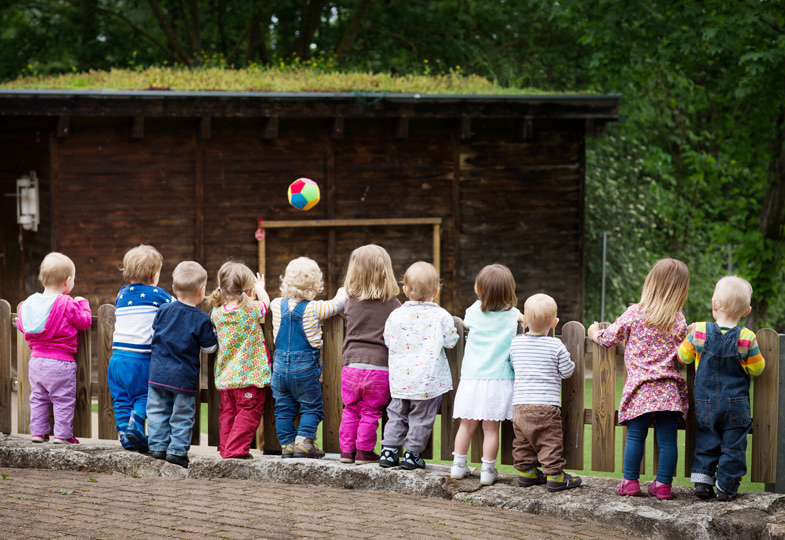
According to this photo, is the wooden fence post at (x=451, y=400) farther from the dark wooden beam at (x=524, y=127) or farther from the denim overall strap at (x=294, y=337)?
the dark wooden beam at (x=524, y=127)

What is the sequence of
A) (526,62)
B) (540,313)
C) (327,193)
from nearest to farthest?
(540,313)
(327,193)
(526,62)

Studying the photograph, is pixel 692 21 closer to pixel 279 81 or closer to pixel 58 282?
pixel 279 81

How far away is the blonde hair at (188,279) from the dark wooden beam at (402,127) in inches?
258

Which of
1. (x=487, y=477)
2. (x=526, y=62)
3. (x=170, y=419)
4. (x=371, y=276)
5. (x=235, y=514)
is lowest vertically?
(x=235, y=514)

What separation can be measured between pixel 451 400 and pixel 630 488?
1231 mm

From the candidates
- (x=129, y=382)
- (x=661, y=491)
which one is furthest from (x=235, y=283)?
(x=661, y=491)

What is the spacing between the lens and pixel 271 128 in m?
11.5

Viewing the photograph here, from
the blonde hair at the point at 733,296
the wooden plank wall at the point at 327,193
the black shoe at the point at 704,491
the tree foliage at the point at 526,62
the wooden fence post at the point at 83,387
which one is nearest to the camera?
the blonde hair at the point at 733,296

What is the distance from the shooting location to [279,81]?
11.8m

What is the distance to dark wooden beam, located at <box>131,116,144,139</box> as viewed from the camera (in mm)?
11047

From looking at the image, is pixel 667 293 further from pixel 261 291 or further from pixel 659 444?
pixel 261 291

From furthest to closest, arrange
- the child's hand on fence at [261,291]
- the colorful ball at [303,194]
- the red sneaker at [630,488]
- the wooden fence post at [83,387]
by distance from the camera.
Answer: the colorful ball at [303,194] → the wooden fence post at [83,387] → the child's hand on fence at [261,291] → the red sneaker at [630,488]

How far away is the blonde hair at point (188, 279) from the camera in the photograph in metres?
5.72

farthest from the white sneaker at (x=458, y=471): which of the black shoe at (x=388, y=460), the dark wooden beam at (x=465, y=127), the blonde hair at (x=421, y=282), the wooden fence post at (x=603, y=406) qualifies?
the dark wooden beam at (x=465, y=127)
